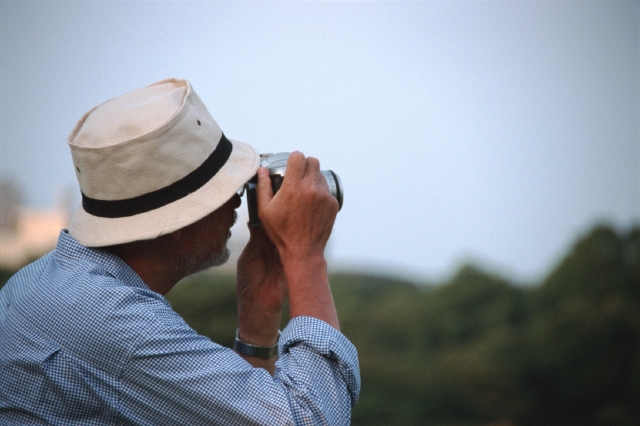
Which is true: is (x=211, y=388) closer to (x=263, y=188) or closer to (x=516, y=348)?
(x=263, y=188)

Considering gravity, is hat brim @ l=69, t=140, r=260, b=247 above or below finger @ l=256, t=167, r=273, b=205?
below

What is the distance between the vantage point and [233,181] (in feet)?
4.83

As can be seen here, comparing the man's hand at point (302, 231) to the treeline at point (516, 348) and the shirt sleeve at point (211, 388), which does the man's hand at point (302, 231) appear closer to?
the shirt sleeve at point (211, 388)

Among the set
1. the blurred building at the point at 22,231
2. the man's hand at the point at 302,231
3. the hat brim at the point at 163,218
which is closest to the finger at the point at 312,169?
the man's hand at the point at 302,231

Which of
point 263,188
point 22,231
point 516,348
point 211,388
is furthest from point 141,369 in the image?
point 516,348

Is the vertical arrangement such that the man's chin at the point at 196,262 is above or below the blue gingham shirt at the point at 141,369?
above

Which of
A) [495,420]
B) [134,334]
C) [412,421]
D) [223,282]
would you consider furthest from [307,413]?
[495,420]

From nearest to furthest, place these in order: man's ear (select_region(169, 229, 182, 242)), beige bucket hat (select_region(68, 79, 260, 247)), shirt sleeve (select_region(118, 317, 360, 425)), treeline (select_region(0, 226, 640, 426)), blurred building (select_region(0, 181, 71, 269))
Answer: shirt sleeve (select_region(118, 317, 360, 425)) → beige bucket hat (select_region(68, 79, 260, 247)) → man's ear (select_region(169, 229, 182, 242)) → blurred building (select_region(0, 181, 71, 269)) → treeline (select_region(0, 226, 640, 426))

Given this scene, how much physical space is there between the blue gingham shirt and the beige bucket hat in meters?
0.14

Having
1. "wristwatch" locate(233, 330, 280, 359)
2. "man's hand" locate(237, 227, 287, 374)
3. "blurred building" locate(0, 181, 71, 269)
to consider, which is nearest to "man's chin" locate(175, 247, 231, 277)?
"man's hand" locate(237, 227, 287, 374)

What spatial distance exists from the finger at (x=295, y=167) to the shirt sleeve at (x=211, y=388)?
0.41 meters

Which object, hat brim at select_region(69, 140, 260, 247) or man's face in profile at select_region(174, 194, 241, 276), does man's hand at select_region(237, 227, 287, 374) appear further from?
hat brim at select_region(69, 140, 260, 247)

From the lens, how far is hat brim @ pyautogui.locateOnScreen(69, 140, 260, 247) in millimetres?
1381

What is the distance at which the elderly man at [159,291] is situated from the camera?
1.22m
